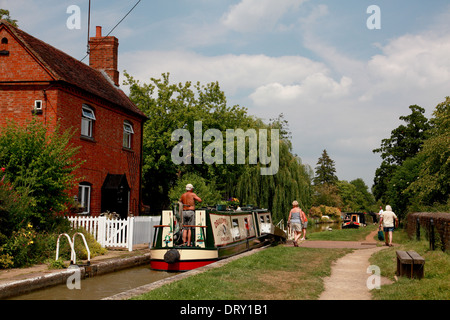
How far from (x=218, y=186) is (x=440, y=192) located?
13.0 m

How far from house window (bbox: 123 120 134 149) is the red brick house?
5 centimetres

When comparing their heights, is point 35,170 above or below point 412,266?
above

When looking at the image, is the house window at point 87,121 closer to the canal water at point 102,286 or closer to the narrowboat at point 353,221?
the canal water at point 102,286

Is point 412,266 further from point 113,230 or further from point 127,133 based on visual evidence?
point 127,133

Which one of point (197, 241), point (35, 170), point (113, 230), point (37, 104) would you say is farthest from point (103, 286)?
point (37, 104)

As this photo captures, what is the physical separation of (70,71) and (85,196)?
4.88 metres

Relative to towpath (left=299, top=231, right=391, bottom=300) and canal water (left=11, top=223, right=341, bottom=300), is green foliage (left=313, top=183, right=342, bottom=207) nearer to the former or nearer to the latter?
towpath (left=299, top=231, right=391, bottom=300)

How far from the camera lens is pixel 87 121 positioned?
17109 millimetres

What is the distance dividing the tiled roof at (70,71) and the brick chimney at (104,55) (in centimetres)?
62

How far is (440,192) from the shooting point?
24516 mm

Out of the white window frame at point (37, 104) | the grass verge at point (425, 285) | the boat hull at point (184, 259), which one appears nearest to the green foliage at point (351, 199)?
the white window frame at point (37, 104)

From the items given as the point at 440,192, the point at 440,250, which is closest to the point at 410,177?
the point at 440,192

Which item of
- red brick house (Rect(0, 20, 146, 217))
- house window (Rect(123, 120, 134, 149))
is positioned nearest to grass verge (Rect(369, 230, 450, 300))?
red brick house (Rect(0, 20, 146, 217))
